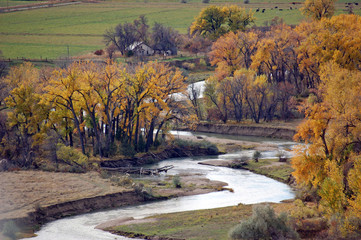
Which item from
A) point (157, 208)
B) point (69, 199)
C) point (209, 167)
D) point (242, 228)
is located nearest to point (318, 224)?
point (242, 228)

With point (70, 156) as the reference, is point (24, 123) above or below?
above

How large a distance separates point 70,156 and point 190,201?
14513 mm

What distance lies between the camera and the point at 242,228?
35.8 meters

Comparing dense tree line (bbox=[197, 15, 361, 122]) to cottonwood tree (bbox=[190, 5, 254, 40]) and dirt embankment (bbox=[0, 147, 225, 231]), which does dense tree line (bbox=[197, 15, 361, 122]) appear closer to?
cottonwood tree (bbox=[190, 5, 254, 40])

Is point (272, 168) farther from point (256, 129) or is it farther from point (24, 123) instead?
point (24, 123)

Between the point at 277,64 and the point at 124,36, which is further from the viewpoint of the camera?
the point at 124,36

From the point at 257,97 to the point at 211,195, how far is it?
126 ft

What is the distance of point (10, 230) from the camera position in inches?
1547

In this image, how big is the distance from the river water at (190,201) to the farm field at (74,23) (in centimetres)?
6450

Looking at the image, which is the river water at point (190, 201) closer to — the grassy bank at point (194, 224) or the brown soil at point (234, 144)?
the grassy bank at point (194, 224)

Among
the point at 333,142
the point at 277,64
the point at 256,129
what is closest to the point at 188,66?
the point at 277,64

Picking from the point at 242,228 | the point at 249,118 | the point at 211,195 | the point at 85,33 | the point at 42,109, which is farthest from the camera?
the point at 85,33

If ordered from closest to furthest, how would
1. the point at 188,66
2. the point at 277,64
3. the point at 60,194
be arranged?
the point at 60,194 < the point at 277,64 < the point at 188,66

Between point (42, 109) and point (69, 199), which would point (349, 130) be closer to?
point (69, 199)
